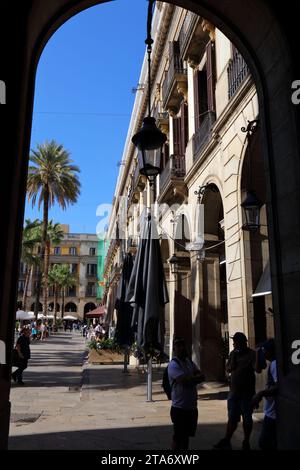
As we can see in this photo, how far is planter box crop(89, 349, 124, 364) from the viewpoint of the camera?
1641 cm

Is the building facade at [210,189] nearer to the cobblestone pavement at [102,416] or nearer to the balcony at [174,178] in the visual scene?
the balcony at [174,178]

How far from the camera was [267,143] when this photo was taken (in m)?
4.64

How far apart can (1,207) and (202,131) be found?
388 inches

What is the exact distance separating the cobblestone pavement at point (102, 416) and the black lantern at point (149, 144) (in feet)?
11.9

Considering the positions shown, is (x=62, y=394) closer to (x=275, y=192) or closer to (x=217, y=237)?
(x=217, y=237)

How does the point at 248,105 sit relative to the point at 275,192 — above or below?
above

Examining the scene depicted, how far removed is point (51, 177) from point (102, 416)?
31403mm

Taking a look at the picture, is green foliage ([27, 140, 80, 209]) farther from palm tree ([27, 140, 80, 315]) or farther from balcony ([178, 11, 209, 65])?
balcony ([178, 11, 209, 65])

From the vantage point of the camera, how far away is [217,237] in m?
12.9

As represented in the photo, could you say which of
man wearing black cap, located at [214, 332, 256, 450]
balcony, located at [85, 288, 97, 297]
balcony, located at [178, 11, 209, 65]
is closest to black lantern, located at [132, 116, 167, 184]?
man wearing black cap, located at [214, 332, 256, 450]

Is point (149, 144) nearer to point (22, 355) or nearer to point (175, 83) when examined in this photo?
point (22, 355)

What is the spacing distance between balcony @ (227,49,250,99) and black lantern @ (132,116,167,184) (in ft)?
14.3

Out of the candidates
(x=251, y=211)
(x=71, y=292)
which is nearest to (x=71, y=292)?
(x=71, y=292)
